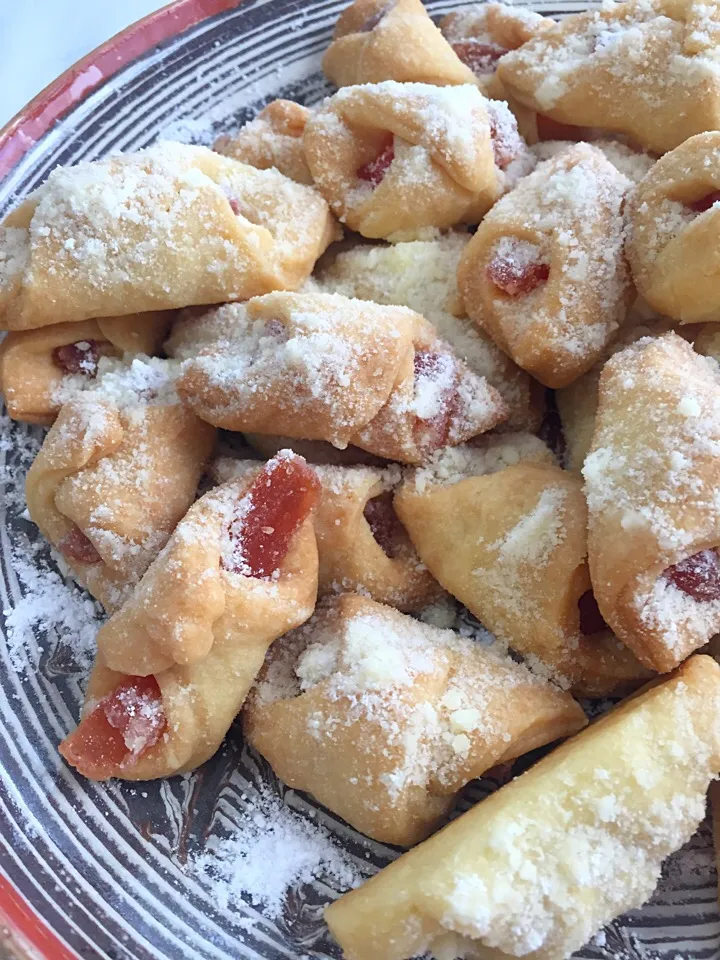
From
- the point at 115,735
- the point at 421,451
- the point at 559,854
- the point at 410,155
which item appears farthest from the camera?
the point at 410,155

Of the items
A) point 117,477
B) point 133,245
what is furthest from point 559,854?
point 133,245

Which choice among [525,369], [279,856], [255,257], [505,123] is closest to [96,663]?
[279,856]

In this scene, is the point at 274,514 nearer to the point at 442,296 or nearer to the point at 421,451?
the point at 421,451

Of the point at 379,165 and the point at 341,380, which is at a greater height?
the point at 379,165

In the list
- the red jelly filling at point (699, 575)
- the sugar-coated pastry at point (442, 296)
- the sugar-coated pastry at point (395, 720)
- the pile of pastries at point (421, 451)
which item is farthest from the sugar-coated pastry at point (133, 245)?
the red jelly filling at point (699, 575)

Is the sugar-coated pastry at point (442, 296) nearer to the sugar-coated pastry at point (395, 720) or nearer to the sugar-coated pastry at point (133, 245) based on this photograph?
the sugar-coated pastry at point (133, 245)

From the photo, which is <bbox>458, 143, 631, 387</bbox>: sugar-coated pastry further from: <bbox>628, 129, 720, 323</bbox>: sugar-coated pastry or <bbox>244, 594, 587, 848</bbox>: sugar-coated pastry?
<bbox>244, 594, 587, 848</bbox>: sugar-coated pastry

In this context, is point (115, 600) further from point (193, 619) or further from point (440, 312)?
Answer: point (440, 312)
